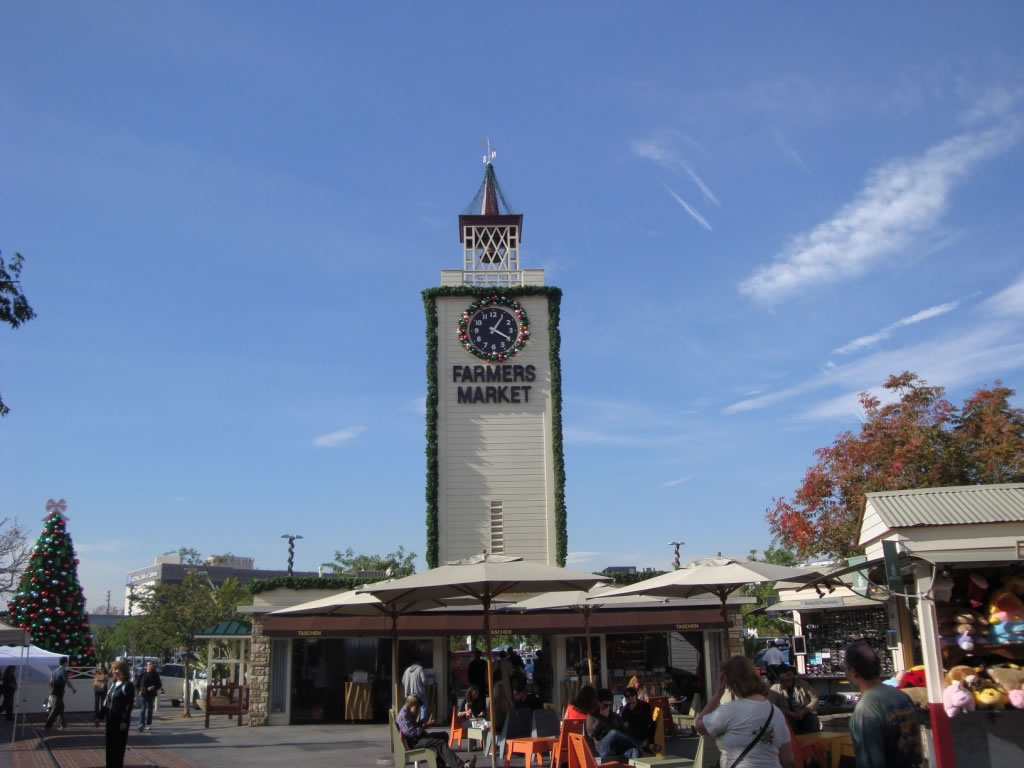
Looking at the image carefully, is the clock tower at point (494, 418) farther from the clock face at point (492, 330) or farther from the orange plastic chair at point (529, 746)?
the orange plastic chair at point (529, 746)

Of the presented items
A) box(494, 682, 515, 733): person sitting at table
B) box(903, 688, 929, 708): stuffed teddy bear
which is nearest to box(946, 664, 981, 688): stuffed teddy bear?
box(903, 688, 929, 708): stuffed teddy bear

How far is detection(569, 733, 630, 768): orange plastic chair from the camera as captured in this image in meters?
8.18

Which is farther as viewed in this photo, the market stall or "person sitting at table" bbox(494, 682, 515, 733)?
"person sitting at table" bbox(494, 682, 515, 733)

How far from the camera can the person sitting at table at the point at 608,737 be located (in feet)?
28.9

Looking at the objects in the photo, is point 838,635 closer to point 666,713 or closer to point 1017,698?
point 666,713

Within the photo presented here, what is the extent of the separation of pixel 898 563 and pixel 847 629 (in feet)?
67.5

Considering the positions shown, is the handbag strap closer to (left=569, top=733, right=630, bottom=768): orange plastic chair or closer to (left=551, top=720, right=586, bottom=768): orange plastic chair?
(left=569, top=733, right=630, bottom=768): orange plastic chair

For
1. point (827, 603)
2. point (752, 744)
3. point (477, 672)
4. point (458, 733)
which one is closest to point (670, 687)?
point (827, 603)

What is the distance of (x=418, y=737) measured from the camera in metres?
10.0

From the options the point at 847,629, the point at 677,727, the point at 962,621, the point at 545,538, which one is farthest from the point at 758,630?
the point at 962,621

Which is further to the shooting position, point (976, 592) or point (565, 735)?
point (565, 735)

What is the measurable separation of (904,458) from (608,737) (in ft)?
51.6

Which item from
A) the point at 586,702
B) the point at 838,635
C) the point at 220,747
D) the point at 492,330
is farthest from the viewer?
the point at 492,330

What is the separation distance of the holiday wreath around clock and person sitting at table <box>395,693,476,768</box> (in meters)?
17.6
